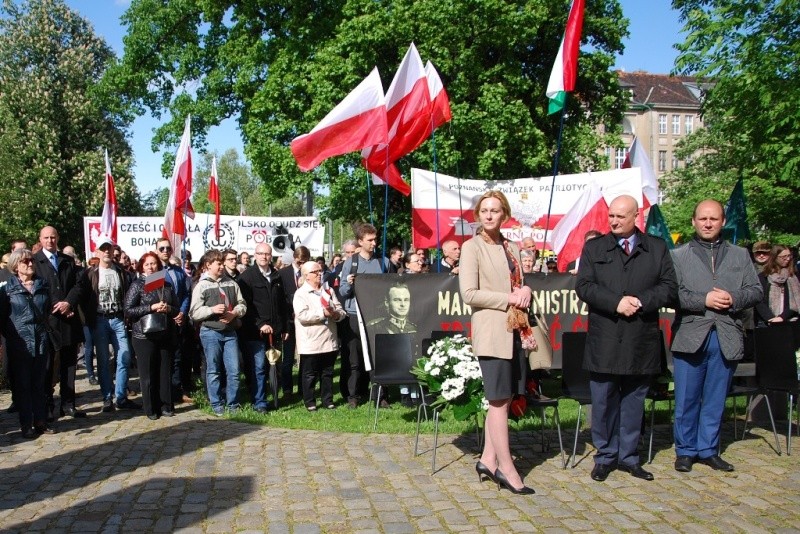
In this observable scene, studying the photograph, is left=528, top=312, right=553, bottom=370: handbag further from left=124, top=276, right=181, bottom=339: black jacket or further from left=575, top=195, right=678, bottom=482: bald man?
left=124, top=276, right=181, bottom=339: black jacket

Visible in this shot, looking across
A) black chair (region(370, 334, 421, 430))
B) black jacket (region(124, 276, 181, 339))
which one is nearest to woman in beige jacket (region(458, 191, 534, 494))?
black chair (region(370, 334, 421, 430))

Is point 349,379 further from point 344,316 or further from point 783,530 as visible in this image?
point 783,530

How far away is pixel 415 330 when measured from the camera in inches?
393

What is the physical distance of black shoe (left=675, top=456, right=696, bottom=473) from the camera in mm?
6801

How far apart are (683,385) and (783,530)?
69.8 inches

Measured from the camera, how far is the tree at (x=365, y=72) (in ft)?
76.5

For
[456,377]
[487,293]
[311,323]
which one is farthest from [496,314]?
[311,323]

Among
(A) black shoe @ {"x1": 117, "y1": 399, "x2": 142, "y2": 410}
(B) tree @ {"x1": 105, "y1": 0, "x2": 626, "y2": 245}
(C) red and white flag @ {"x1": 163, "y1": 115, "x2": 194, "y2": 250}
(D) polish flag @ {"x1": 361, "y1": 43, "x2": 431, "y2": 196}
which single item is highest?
(B) tree @ {"x1": 105, "y1": 0, "x2": 626, "y2": 245}

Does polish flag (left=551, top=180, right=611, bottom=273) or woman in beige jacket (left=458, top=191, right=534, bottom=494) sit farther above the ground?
polish flag (left=551, top=180, right=611, bottom=273)

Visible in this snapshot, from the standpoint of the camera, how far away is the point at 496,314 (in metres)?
6.14

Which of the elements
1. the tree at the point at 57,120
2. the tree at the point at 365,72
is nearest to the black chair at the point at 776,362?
the tree at the point at 365,72

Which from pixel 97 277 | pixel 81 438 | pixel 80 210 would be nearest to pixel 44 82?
pixel 80 210

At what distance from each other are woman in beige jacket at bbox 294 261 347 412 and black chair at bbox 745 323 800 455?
4821 mm

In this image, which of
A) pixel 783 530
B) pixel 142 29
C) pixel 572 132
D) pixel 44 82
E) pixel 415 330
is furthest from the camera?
pixel 44 82
